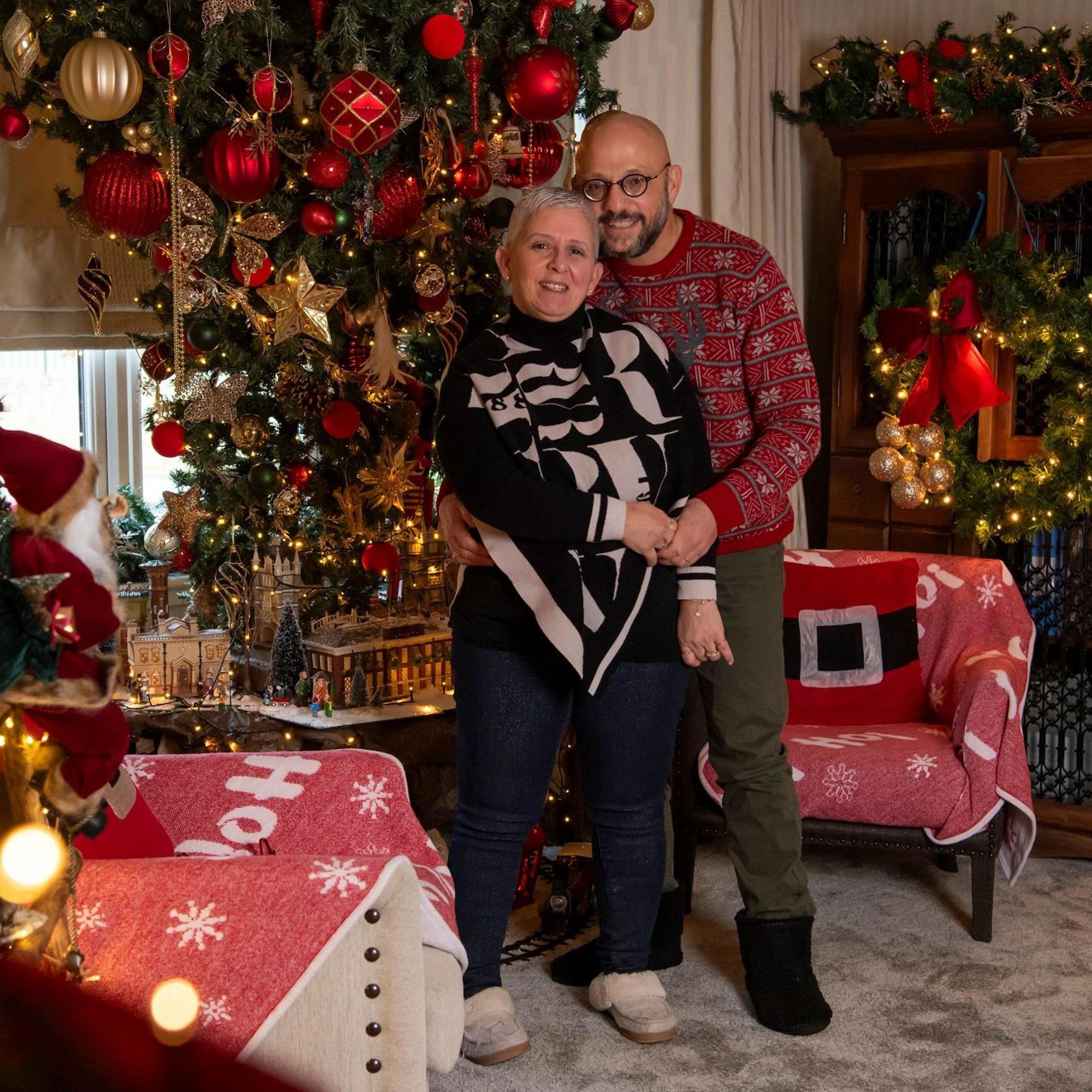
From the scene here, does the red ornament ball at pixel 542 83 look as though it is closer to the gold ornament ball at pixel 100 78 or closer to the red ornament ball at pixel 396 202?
the red ornament ball at pixel 396 202

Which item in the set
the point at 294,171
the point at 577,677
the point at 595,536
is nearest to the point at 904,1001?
the point at 577,677

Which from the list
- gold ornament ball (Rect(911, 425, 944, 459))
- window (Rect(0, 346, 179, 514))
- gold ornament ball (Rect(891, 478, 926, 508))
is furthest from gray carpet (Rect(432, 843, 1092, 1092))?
window (Rect(0, 346, 179, 514))

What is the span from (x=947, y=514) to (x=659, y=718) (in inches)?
72.2

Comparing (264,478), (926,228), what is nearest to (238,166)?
(264,478)

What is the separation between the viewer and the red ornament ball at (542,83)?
280 cm

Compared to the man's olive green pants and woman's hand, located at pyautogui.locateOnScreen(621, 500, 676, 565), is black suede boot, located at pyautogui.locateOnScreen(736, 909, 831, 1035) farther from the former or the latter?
woman's hand, located at pyautogui.locateOnScreen(621, 500, 676, 565)


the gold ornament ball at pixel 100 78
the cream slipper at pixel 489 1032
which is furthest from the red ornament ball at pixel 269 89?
the cream slipper at pixel 489 1032

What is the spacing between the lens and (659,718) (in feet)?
6.93

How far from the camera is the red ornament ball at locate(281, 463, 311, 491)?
Result: 10.1ft

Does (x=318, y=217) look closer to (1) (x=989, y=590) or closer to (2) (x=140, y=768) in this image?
(2) (x=140, y=768)

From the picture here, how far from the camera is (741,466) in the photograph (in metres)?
2.14

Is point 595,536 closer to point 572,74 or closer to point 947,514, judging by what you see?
point 572,74

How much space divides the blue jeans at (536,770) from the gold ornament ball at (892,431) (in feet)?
5.47

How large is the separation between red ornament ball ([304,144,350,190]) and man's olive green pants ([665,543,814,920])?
1159 mm
